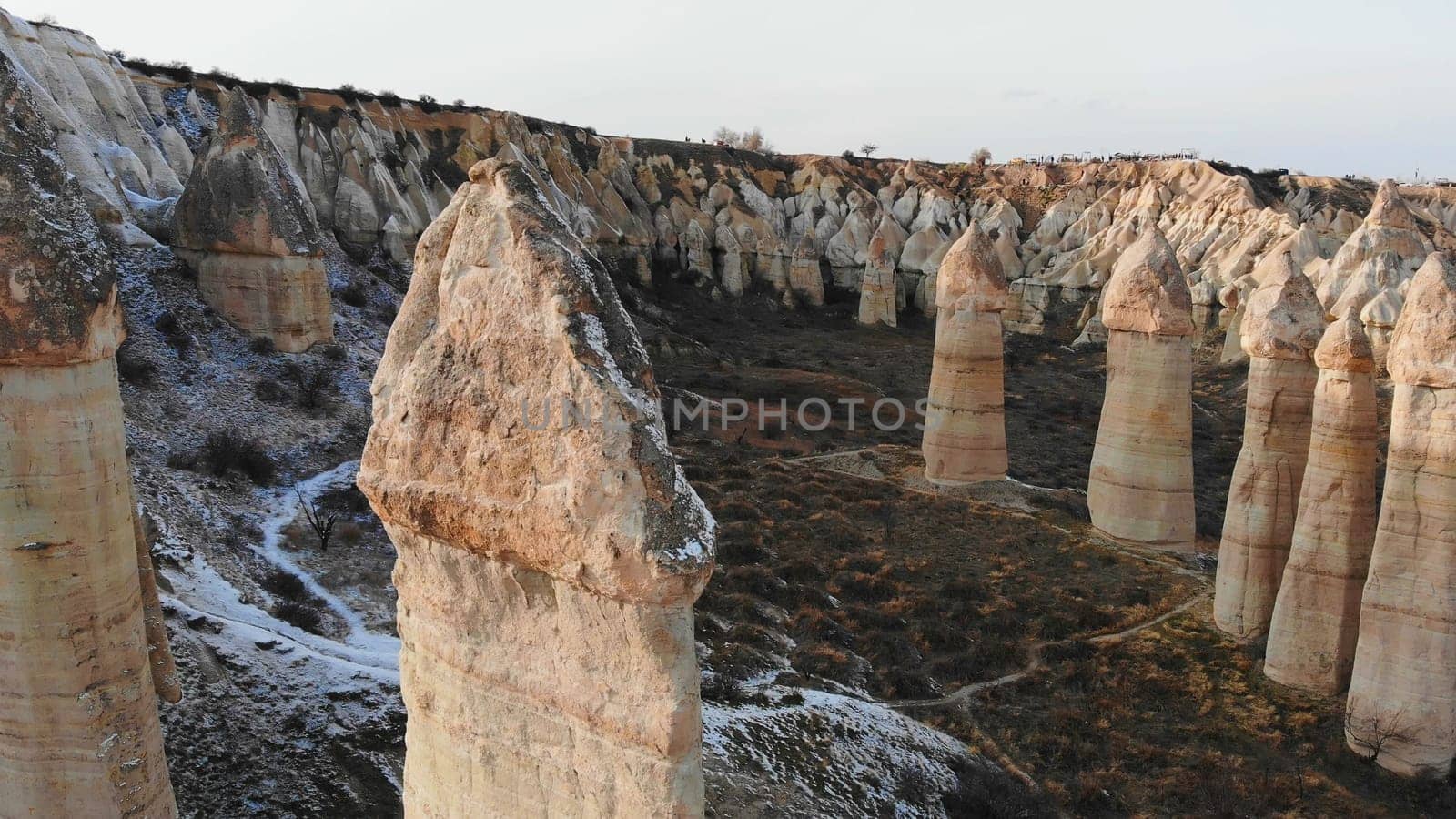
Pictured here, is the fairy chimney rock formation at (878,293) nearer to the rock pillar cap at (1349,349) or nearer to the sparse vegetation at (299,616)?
the rock pillar cap at (1349,349)

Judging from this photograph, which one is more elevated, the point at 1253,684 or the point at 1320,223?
the point at 1320,223

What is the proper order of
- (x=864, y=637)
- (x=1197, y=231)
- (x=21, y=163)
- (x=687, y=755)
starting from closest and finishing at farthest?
1. (x=687, y=755)
2. (x=21, y=163)
3. (x=864, y=637)
4. (x=1197, y=231)

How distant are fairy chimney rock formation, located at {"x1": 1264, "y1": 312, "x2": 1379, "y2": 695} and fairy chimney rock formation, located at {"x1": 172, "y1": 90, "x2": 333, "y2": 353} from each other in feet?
47.7

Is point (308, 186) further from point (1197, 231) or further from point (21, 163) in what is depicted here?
point (1197, 231)

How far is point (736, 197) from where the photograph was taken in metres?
42.4

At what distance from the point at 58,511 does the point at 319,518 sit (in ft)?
21.7

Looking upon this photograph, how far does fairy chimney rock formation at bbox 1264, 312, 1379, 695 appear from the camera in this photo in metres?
9.09

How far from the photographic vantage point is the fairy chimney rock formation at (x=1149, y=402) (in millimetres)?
12961

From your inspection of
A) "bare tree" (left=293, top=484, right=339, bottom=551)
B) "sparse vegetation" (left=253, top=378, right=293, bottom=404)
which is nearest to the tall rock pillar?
"bare tree" (left=293, top=484, right=339, bottom=551)

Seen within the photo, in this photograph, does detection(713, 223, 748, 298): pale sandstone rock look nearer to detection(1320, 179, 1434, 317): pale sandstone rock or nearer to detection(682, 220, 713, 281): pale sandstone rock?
detection(682, 220, 713, 281): pale sandstone rock

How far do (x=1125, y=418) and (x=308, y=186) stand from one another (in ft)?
64.2

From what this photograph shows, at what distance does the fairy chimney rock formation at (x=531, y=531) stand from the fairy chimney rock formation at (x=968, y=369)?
41.0 feet

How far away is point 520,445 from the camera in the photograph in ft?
12.1

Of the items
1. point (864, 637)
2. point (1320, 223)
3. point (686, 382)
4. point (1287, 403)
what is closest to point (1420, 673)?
point (1287, 403)
